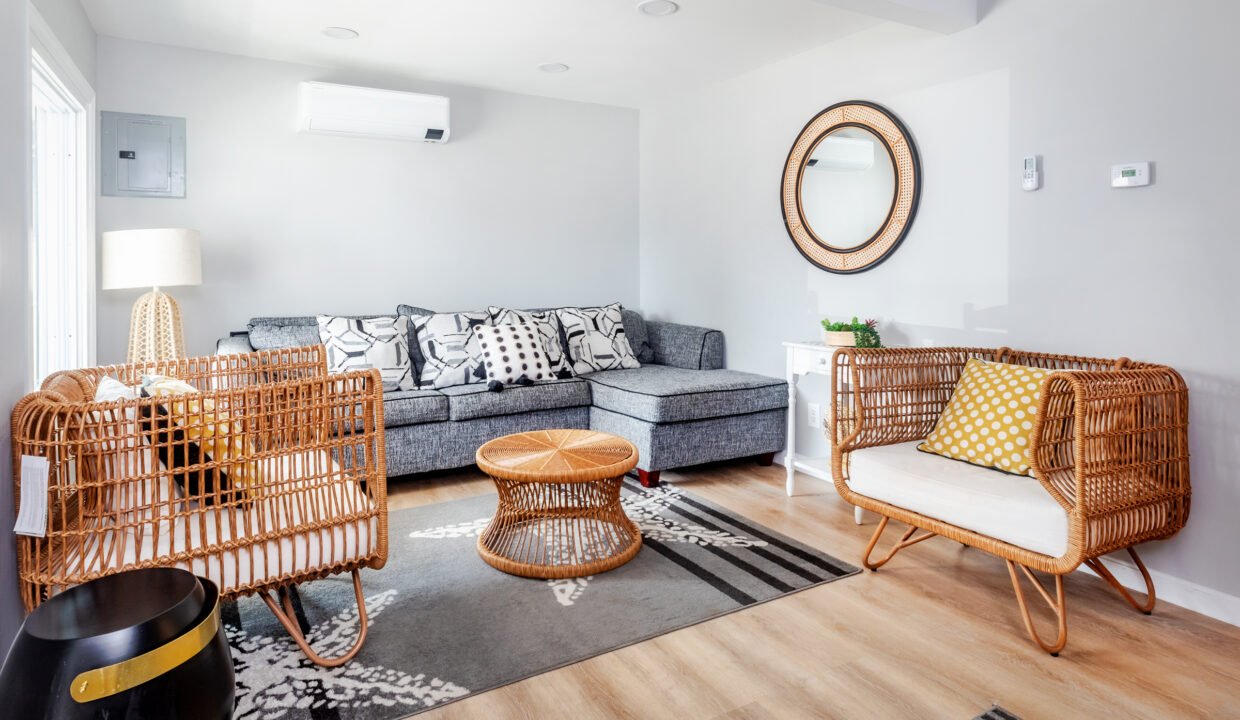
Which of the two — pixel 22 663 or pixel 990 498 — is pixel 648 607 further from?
pixel 22 663

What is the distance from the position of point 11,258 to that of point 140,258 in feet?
5.58

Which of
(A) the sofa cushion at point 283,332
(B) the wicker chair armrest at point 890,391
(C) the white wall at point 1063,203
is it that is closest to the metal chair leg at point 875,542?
(B) the wicker chair armrest at point 890,391

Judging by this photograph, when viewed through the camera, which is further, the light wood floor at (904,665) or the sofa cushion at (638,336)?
the sofa cushion at (638,336)

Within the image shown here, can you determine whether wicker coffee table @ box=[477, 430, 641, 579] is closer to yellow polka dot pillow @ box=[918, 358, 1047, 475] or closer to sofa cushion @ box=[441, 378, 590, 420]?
sofa cushion @ box=[441, 378, 590, 420]

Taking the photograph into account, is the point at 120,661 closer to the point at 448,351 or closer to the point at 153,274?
the point at 153,274

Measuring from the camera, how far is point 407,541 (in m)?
2.90

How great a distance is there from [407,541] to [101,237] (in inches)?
90.9

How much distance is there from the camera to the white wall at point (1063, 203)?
230cm

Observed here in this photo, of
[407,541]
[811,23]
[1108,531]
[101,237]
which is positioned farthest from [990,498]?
[101,237]

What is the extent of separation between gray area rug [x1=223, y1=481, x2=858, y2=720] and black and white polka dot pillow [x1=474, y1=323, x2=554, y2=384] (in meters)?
1.05

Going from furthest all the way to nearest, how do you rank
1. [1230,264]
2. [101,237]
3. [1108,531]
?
1. [101,237]
2. [1230,264]
3. [1108,531]

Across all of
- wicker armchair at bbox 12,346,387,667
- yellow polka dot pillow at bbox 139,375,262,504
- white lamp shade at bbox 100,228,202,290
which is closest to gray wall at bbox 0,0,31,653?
wicker armchair at bbox 12,346,387,667

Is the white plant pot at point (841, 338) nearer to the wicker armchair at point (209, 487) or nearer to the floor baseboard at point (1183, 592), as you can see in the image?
the floor baseboard at point (1183, 592)

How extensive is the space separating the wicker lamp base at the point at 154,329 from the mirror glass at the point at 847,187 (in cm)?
313
